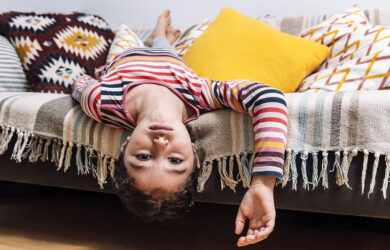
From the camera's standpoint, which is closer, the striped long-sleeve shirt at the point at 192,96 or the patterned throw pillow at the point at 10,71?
the striped long-sleeve shirt at the point at 192,96

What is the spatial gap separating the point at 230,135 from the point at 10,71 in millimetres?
1029

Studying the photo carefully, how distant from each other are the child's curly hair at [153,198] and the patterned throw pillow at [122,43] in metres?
0.86

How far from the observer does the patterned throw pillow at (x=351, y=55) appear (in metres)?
1.03

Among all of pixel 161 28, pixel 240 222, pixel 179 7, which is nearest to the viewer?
pixel 240 222

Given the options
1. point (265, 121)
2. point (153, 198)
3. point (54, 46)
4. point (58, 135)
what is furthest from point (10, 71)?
point (265, 121)

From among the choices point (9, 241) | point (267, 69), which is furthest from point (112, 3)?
point (9, 241)

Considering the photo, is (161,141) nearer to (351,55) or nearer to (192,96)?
(192,96)

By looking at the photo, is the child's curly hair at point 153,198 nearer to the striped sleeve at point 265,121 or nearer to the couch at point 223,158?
the couch at point 223,158

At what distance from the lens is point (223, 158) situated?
2.70 feet

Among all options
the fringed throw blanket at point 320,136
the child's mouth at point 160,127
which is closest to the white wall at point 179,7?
the fringed throw blanket at point 320,136

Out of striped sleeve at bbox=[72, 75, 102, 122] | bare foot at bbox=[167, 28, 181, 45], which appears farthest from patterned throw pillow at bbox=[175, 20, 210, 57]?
striped sleeve at bbox=[72, 75, 102, 122]

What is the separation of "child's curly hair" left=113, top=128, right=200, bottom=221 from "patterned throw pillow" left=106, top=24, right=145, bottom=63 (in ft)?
2.84

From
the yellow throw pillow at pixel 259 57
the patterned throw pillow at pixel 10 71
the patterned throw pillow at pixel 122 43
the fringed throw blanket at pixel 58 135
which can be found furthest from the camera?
the patterned throw pillow at pixel 122 43

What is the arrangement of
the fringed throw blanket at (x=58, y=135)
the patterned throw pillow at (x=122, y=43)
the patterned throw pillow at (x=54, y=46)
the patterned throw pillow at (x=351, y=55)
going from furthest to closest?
the patterned throw pillow at (x=122, y=43), the patterned throw pillow at (x=54, y=46), the patterned throw pillow at (x=351, y=55), the fringed throw blanket at (x=58, y=135)
